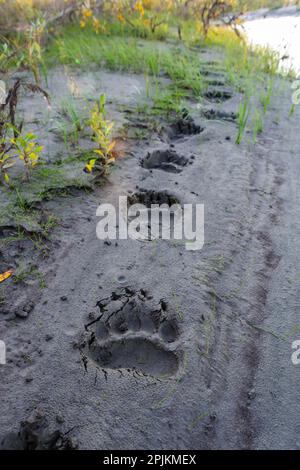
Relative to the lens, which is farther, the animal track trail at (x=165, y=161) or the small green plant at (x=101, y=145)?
the animal track trail at (x=165, y=161)

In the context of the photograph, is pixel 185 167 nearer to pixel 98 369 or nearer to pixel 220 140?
pixel 220 140

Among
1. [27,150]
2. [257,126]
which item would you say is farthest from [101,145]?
[257,126]

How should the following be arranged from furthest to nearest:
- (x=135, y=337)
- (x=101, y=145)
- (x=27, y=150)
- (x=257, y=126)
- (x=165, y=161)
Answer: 1. (x=257, y=126)
2. (x=165, y=161)
3. (x=101, y=145)
4. (x=27, y=150)
5. (x=135, y=337)

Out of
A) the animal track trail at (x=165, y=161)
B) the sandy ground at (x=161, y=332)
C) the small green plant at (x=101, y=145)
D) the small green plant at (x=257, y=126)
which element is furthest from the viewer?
the small green plant at (x=257, y=126)

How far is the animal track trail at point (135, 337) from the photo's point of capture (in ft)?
5.31

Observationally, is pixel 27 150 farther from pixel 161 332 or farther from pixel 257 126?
pixel 257 126

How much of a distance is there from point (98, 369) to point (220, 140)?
7.65ft

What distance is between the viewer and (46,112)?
11.6 ft

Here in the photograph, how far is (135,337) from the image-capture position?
168 cm

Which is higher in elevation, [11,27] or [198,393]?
[11,27]

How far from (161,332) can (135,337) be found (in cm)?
12

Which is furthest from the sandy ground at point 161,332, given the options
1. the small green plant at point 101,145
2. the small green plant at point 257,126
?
the small green plant at point 257,126

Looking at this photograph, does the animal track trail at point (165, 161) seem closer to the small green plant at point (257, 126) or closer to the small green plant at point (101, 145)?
the small green plant at point (101, 145)
